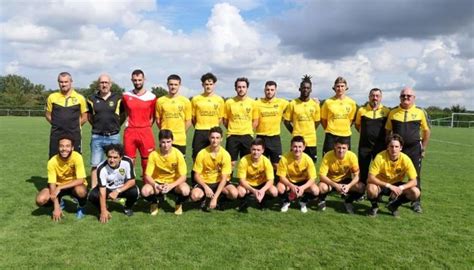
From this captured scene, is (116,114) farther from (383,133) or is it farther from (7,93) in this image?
(7,93)

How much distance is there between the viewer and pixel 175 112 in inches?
259

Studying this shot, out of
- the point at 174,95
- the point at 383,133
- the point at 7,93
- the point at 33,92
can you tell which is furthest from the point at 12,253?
the point at 33,92

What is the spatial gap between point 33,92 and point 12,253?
88.8m

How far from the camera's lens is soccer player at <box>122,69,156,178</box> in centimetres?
644

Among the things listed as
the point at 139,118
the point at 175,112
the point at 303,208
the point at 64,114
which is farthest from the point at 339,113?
the point at 64,114

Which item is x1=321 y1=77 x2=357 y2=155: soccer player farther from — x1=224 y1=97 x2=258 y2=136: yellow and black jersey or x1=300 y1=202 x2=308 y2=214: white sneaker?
x1=224 y1=97 x2=258 y2=136: yellow and black jersey

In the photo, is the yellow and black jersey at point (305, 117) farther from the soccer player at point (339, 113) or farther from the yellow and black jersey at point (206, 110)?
the yellow and black jersey at point (206, 110)

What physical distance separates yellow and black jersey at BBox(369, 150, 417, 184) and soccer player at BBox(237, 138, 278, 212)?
1.48 meters

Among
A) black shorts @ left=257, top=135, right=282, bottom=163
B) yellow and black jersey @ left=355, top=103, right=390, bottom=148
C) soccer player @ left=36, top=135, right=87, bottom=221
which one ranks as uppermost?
yellow and black jersey @ left=355, top=103, right=390, bottom=148

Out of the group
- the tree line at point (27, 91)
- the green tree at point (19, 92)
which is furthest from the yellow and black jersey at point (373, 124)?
the green tree at point (19, 92)

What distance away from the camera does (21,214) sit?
18.6 feet

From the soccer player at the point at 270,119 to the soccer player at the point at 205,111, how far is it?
682 millimetres

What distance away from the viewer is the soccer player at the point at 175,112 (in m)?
6.55

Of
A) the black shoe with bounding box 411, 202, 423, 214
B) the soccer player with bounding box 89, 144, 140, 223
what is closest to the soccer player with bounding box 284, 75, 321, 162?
the black shoe with bounding box 411, 202, 423, 214
